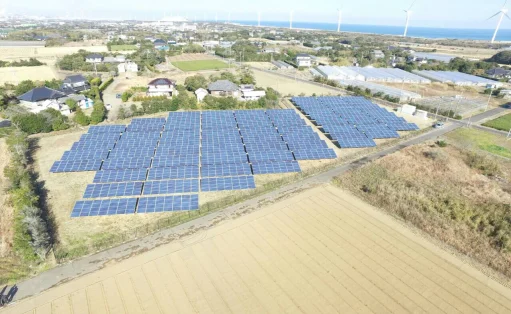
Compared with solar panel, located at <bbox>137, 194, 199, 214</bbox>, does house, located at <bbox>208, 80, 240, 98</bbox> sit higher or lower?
higher

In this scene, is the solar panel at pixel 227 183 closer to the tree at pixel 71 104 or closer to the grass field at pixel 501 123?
the tree at pixel 71 104

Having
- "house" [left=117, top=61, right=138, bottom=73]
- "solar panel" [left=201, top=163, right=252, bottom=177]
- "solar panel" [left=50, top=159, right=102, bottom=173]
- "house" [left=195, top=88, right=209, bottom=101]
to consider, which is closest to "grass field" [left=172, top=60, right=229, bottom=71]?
"house" [left=117, top=61, right=138, bottom=73]

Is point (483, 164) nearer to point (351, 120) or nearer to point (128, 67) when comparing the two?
point (351, 120)

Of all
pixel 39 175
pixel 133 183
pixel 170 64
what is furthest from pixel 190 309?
pixel 170 64

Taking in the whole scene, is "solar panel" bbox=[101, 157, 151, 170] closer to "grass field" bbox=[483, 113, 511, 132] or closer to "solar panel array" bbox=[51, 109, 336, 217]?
"solar panel array" bbox=[51, 109, 336, 217]

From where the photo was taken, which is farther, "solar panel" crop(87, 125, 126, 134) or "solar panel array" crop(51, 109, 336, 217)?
"solar panel" crop(87, 125, 126, 134)

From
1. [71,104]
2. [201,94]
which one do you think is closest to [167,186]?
[201,94]

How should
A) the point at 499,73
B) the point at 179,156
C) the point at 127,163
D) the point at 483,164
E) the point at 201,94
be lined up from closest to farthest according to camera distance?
the point at 127,163
the point at 179,156
the point at 483,164
the point at 201,94
the point at 499,73

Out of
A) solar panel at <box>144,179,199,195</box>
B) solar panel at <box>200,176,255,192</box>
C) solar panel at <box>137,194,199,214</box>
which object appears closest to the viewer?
solar panel at <box>137,194,199,214</box>
